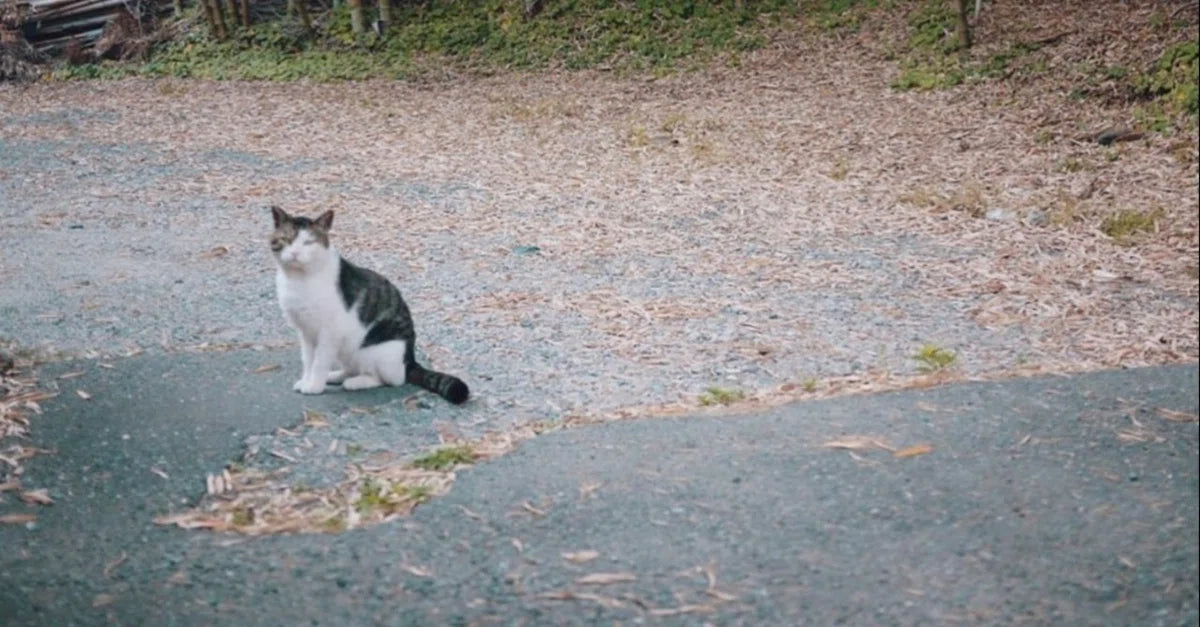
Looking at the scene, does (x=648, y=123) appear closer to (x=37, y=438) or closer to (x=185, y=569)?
(x=37, y=438)

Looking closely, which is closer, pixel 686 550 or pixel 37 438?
pixel 686 550

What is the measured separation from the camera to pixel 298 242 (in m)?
3.79

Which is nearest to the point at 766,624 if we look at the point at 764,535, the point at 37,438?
the point at 764,535

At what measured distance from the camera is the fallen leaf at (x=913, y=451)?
267 cm

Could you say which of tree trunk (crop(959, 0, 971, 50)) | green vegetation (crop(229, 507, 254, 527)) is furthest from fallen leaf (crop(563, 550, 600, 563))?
tree trunk (crop(959, 0, 971, 50))

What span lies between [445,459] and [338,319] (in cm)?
84

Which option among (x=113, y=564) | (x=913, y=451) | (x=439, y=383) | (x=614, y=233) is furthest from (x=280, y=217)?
(x=614, y=233)

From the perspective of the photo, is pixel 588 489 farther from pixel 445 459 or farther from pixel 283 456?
pixel 283 456

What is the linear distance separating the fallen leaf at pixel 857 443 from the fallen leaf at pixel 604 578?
2.28 ft

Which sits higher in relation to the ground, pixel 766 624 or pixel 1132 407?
pixel 1132 407

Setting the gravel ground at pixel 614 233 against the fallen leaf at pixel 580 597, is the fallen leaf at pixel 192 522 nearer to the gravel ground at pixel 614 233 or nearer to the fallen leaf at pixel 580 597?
the fallen leaf at pixel 580 597

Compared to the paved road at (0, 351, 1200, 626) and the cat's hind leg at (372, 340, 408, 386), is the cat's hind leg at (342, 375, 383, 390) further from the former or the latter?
the paved road at (0, 351, 1200, 626)

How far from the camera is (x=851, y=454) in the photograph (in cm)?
280

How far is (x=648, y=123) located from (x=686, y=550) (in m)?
6.97
